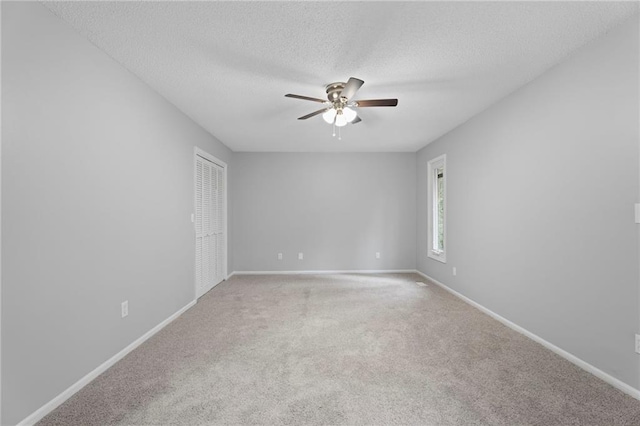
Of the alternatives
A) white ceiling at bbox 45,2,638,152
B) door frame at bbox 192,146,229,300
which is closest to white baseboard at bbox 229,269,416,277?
door frame at bbox 192,146,229,300

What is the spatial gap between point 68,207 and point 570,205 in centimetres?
361

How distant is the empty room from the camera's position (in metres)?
1.70

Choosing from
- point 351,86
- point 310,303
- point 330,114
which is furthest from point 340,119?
point 310,303

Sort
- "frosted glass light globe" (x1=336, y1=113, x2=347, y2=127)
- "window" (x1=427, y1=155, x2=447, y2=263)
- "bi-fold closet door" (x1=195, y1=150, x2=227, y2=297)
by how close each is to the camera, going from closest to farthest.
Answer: "frosted glass light globe" (x1=336, y1=113, x2=347, y2=127)
"bi-fold closet door" (x1=195, y1=150, x2=227, y2=297)
"window" (x1=427, y1=155, x2=447, y2=263)

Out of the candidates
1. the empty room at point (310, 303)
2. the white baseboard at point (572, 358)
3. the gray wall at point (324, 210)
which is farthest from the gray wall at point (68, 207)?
the white baseboard at point (572, 358)

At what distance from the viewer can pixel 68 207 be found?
6.24ft

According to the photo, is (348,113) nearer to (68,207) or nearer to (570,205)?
(570,205)

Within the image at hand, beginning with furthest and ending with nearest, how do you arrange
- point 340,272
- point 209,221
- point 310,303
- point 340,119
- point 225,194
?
point 340,272
point 225,194
point 209,221
point 310,303
point 340,119

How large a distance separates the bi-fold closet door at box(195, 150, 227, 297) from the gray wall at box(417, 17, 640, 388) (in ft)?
12.1

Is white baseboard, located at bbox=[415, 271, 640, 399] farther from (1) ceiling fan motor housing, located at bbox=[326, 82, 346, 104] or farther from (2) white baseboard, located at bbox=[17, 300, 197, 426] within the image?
(2) white baseboard, located at bbox=[17, 300, 197, 426]

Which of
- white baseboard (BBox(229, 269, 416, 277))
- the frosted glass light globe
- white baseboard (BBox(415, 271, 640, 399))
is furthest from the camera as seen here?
white baseboard (BBox(229, 269, 416, 277))

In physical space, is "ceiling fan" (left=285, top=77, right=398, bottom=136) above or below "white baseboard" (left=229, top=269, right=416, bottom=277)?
above

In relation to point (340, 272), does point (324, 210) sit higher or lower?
higher

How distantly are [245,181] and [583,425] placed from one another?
5426 mm
